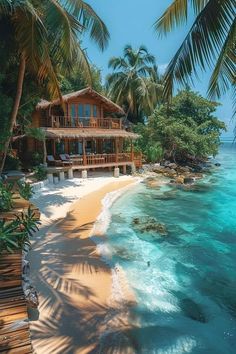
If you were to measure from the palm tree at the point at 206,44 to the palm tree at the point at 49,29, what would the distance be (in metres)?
3.93

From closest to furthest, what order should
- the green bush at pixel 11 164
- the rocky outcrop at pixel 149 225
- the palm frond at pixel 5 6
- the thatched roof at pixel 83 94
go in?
the palm frond at pixel 5 6
the rocky outcrop at pixel 149 225
the green bush at pixel 11 164
the thatched roof at pixel 83 94

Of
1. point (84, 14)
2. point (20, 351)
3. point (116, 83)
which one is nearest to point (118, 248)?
point (20, 351)

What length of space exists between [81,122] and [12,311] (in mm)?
18996

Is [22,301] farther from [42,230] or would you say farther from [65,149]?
[65,149]

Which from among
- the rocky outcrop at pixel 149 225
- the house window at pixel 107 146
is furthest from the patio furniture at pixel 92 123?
the rocky outcrop at pixel 149 225

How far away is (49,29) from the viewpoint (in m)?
9.04

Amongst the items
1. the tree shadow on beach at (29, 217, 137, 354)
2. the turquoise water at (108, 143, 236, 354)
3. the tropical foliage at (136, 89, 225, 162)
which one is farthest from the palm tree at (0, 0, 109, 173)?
the tropical foliage at (136, 89, 225, 162)

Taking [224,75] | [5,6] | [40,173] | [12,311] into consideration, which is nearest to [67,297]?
[12,311]

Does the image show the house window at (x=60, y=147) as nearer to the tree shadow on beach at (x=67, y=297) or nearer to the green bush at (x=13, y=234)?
the tree shadow on beach at (x=67, y=297)

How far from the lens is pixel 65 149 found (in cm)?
2375

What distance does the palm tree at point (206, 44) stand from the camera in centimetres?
470

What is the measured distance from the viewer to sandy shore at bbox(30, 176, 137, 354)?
506cm

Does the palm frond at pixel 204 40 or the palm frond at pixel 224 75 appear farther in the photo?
the palm frond at pixel 224 75

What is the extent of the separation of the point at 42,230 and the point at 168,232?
180 inches
